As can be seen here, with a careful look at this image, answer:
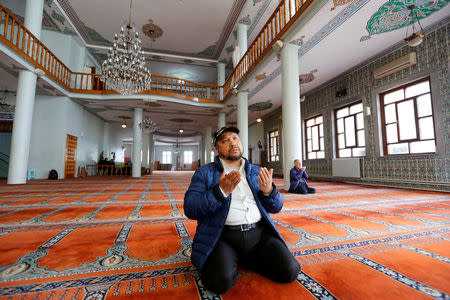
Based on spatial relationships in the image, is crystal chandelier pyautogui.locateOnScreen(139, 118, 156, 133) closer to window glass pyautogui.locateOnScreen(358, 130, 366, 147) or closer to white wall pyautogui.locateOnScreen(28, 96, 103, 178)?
white wall pyautogui.locateOnScreen(28, 96, 103, 178)

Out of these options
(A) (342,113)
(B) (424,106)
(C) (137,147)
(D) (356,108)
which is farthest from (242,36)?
(C) (137,147)

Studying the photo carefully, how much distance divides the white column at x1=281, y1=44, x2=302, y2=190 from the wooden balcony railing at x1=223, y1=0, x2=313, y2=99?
552 mm

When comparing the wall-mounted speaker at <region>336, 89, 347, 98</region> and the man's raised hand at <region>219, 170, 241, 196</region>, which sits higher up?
the wall-mounted speaker at <region>336, 89, 347, 98</region>

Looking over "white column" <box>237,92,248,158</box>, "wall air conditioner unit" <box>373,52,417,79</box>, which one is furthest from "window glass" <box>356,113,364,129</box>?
"white column" <box>237,92,248,158</box>

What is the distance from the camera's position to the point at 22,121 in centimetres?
586

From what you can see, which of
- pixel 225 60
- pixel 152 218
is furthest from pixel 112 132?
pixel 152 218

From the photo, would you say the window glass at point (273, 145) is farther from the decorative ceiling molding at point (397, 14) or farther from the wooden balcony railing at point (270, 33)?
the decorative ceiling molding at point (397, 14)

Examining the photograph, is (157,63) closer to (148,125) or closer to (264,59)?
(148,125)

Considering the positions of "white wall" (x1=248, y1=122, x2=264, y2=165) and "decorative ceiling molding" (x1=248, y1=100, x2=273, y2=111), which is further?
"white wall" (x1=248, y1=122, x2=264, y2=165)

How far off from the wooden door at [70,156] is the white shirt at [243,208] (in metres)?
9.75

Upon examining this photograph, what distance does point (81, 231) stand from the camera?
1948 millimetres

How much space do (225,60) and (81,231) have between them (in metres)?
10.7

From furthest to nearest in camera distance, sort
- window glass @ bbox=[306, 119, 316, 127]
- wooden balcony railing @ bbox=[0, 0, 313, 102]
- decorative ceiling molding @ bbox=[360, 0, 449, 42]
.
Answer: window glass @ bbox=[306, 119, 316, 127]
wooden balcony railing @ bbox=[0, 0, 313, 102]
decorative ceiling molding @ bbox=[360, 0, 449, 42]

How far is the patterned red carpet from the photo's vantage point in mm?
1022
